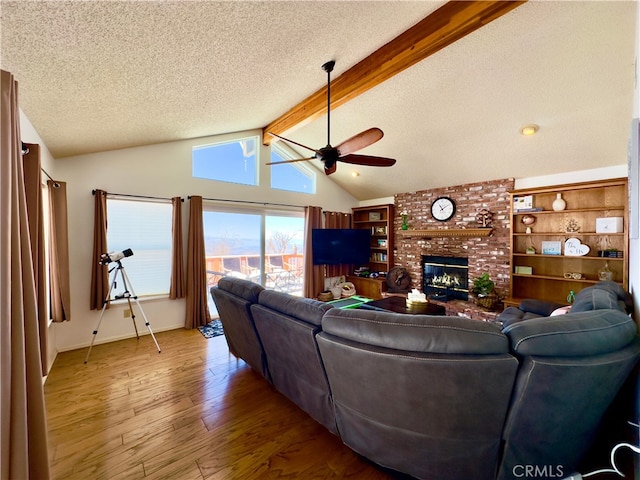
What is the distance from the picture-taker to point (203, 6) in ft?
4.93

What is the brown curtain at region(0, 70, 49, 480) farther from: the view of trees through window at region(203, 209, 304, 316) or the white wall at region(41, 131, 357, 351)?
the view of trees through window at region(203, 209, 304, 316)

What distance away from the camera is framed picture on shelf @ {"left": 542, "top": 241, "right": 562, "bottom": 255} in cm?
383

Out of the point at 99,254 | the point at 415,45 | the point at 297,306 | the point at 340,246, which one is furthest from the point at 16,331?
the point at 340,246

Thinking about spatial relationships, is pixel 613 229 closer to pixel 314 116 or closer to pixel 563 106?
pixel 563 106

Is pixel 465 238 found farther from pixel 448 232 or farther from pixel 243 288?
pixel 243 288

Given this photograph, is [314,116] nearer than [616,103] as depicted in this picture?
No

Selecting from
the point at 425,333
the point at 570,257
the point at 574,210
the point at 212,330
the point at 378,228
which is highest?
the point at 574,210

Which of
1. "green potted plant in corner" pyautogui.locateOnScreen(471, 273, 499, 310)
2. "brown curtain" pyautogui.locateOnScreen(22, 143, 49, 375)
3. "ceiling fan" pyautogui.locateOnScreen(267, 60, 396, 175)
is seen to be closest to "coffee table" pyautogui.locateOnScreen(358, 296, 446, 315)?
"green potted plant in corner" pyautogui.locateOnScreen(471, 273, 499, 310)

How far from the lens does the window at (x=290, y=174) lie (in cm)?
520

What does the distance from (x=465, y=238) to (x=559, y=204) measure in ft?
4.57

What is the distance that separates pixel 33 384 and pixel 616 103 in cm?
504

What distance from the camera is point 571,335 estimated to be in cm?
115

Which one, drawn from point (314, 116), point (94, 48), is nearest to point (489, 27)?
point (314, 116)
